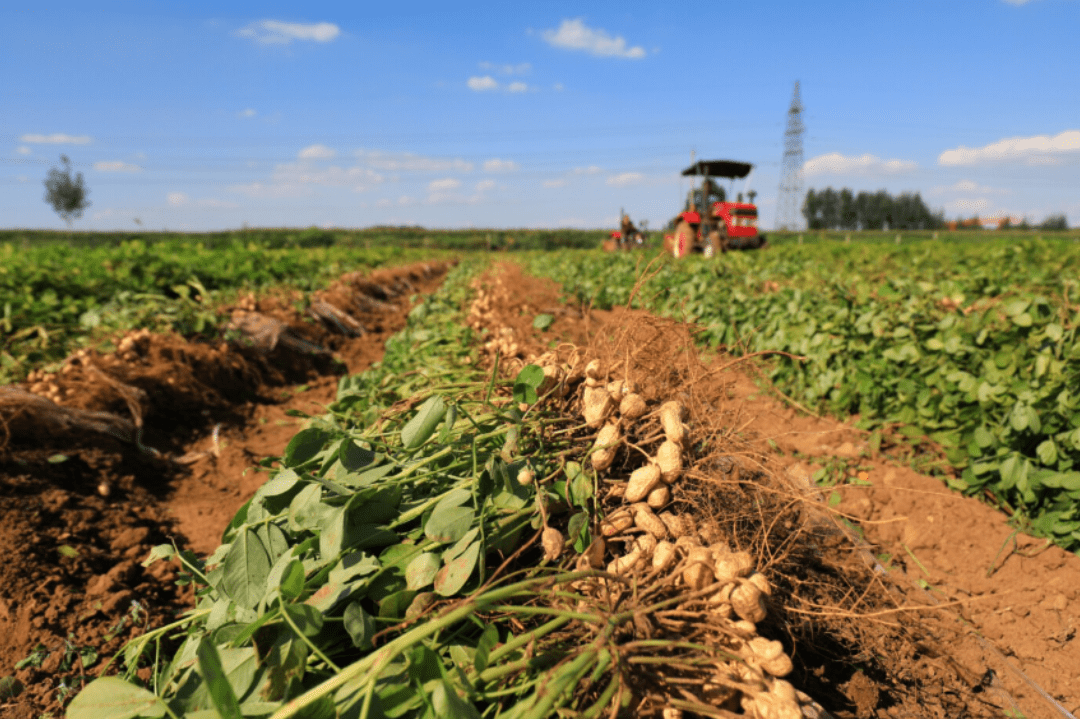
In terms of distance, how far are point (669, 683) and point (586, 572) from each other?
267 millimetres

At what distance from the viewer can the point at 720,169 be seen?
852 inches

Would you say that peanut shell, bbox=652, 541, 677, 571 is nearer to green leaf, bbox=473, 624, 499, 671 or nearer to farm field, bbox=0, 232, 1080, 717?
farm field, bbox=0, 232, 1080, 717

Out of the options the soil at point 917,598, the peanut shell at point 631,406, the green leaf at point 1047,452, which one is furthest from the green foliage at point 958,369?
the peanut shell at point 631,406

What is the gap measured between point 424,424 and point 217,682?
0.71 meters

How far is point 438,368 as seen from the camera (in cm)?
295

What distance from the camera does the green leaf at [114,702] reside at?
3.67 ft

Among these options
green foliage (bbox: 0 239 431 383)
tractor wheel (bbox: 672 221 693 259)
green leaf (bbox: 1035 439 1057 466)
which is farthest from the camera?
tractor wheel (bbox: 672 221 693 259)

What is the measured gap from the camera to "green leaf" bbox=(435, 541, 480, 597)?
1.28 meters

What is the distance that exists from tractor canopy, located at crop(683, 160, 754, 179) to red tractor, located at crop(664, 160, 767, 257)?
36 millimetres

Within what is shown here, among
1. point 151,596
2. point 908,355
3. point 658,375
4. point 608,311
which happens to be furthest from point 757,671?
point 608,311

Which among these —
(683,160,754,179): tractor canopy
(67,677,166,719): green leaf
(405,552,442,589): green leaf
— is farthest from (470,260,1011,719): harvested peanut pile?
(683,160,754,179): tractor canopy

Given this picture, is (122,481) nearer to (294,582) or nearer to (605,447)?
(294,582)

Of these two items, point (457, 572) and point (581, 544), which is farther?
point (581, 544)

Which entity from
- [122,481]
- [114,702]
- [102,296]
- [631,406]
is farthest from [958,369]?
[102,296]
